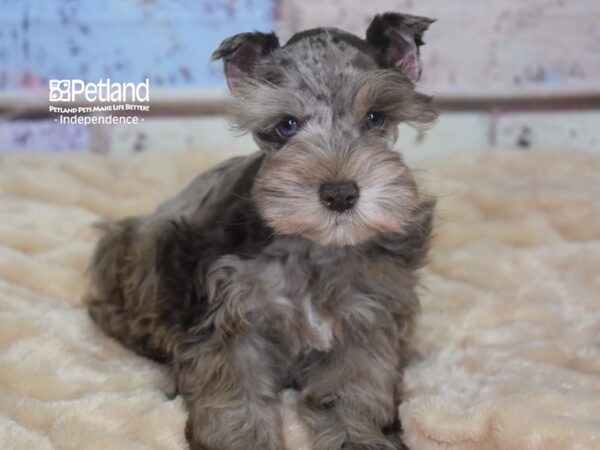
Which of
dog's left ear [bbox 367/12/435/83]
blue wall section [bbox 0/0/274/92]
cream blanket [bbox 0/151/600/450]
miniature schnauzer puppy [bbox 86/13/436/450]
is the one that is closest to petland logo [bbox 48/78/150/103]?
blue wall section [bbox 0/0/274/92]

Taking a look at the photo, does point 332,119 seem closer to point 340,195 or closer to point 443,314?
point 340,195

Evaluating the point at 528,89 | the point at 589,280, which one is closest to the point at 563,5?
the point at 528,89

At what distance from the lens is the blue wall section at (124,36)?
395 centimetres

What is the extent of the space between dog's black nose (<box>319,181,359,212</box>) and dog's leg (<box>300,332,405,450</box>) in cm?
49

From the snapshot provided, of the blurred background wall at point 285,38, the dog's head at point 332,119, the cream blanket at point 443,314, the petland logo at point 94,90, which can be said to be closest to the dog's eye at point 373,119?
the dog's head at point 332,119

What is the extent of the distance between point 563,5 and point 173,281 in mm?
2628

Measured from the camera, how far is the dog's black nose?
181 cm

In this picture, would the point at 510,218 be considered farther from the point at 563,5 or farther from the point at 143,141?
the point at 143,141

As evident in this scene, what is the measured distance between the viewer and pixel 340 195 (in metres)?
1.80

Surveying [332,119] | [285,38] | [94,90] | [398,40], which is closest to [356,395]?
[332,119]

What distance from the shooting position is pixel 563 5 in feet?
13.1

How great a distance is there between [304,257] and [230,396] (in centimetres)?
37

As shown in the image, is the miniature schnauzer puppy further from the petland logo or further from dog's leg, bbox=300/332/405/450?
the petland logo

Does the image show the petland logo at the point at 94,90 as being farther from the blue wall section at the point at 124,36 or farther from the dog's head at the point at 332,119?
the dog's head at the point at 332,119
